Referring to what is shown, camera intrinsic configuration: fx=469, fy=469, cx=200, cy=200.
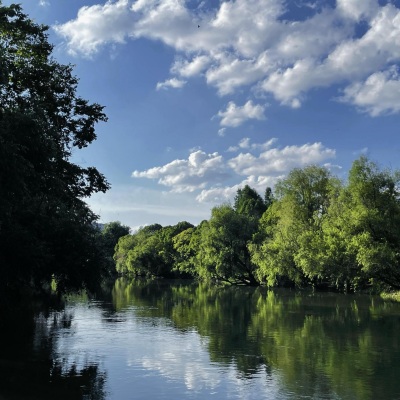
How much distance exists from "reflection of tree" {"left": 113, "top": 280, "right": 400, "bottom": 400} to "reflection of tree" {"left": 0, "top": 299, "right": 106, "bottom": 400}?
212 inches

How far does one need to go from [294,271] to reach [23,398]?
53042 millimetres

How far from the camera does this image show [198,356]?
19.7m

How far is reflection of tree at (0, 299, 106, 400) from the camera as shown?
13.9m

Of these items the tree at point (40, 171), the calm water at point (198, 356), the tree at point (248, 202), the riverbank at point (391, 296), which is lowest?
the calm water at point (198, 356)

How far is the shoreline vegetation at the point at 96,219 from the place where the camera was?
1666 cm

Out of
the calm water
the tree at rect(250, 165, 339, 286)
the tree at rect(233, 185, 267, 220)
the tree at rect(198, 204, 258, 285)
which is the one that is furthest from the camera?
the tree at rect(233, 185, 267, 220)

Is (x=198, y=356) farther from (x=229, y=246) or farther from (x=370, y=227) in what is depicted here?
(x=229, y=246)

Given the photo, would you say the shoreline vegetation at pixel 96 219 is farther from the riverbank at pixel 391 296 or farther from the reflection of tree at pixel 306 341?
the reflection of tree at pixel 306 341

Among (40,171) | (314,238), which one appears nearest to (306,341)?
(40,171)

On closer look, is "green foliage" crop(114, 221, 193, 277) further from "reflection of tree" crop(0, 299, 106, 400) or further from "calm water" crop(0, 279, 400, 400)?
"reflection of tree" crop(0, 299, 106, 400)

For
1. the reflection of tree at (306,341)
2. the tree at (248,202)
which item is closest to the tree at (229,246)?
the tree at (248,202)

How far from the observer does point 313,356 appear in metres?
20.1

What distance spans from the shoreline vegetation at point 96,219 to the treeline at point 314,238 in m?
0.14

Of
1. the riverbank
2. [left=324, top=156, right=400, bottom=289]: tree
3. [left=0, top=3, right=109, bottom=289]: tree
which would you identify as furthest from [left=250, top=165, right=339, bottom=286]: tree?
[left=0, top=3, right=109, bottom=289]: tree
